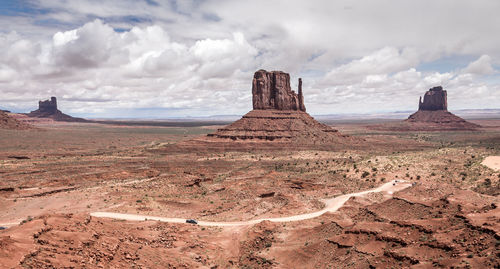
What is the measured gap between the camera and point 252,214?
42.8 meters

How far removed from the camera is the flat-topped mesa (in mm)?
143250

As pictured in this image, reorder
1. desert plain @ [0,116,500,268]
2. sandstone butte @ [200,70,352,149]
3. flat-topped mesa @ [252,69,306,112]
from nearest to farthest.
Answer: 1. desert plain @ [0,116,500,268]
2. sandstone butte @ [200,70,352,149]
3. flat-topped mesa @ [252,69,306,112]

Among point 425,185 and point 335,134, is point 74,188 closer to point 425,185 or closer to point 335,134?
point 425,185

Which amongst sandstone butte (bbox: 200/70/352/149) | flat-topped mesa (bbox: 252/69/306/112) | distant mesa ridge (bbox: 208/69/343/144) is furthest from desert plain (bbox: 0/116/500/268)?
flat-topped mesa (bbox: 252/69/306/112)

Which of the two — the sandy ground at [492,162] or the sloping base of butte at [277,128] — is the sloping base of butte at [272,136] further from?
the sandy ground at [492,162]

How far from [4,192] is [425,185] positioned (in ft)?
221

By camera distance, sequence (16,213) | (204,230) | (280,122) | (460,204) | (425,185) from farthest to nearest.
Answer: (280,122) < (425,185) < (16,213) < (204,230) < (460,204)

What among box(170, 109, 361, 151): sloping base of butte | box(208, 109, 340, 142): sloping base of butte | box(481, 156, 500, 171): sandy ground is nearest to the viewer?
box(481, 156, 500, 171): sandy ground

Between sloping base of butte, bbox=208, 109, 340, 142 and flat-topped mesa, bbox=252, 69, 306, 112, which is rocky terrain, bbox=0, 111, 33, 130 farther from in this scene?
flat-topped mesa, bbox=252, 69, 306, 112

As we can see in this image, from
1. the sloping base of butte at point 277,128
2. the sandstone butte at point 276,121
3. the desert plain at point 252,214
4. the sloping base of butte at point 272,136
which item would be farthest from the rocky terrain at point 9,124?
the sloping base of butte at point 277,128

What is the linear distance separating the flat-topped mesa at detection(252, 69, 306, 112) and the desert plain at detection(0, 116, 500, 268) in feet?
210

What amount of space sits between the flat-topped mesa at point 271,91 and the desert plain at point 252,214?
63870 millimetres

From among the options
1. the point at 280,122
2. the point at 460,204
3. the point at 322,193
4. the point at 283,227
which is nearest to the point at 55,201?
the point at 283,227

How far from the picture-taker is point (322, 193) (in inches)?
2083
